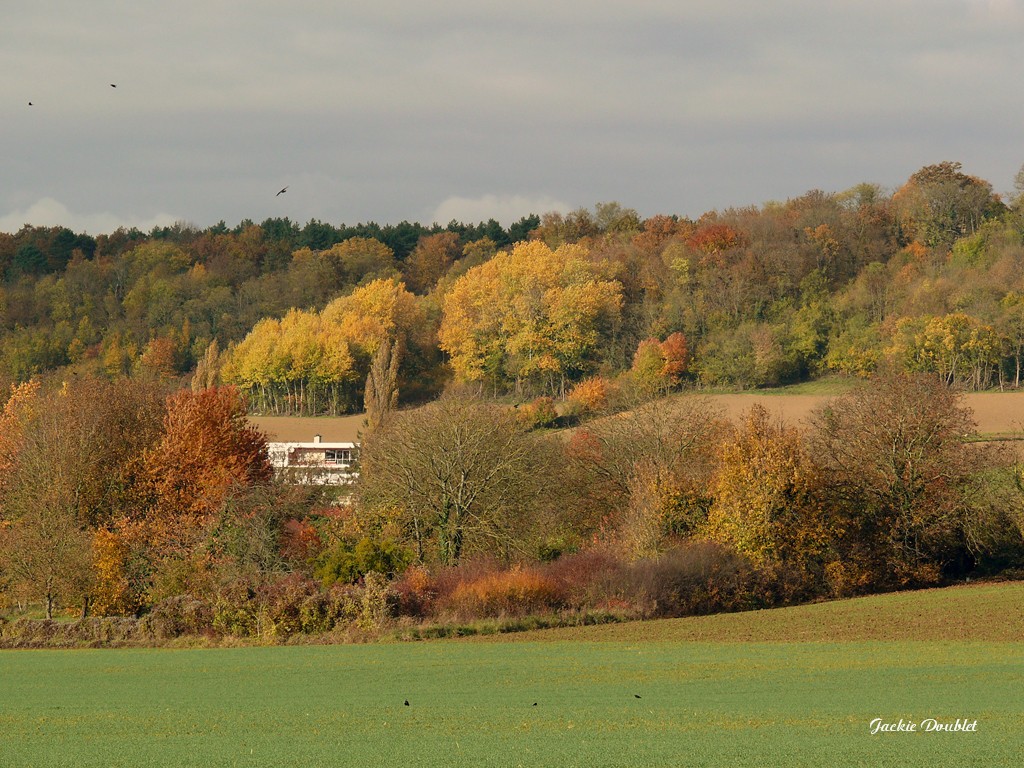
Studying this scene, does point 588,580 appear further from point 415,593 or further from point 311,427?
point 311,427

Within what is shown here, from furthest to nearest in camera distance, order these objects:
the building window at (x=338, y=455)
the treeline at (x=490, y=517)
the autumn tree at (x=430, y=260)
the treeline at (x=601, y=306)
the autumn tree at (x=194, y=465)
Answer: the autumn tree at (x=430, y=260)
the treeline at (x=601, y=306)
the building window at (x=338, y=455)
the autumn tree at (x=194, y=465)
the treeline at (x=490, y=517)

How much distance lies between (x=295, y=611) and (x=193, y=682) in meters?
11.8

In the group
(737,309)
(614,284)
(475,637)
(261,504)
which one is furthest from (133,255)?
(475,637)

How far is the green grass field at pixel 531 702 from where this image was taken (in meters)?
16.1

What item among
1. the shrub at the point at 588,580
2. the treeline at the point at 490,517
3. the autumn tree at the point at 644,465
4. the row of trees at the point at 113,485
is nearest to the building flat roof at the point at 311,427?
the row of trees at the point at 113,485

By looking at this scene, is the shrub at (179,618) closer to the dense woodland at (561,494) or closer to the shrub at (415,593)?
the dense woodland at (561,494)

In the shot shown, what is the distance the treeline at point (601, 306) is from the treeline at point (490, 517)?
44.5 m

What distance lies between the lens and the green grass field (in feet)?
53.0

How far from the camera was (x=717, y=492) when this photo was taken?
159ft

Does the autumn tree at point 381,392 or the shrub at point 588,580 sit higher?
the autumn tree at point 381,392

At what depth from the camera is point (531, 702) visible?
2183 centimetres

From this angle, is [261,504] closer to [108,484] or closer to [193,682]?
[108,484]

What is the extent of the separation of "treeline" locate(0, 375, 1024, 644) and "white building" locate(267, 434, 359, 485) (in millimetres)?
2893

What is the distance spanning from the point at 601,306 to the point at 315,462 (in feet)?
161
